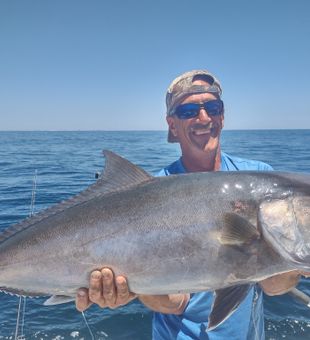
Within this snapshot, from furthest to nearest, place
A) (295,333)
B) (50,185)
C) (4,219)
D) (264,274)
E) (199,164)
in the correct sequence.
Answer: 1. (50,185)
2. (4,219)
3. (295,333)
4. (199,164)
5. (264,274)

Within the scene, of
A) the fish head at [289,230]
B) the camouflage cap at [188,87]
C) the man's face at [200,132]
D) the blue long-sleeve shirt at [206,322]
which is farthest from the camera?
the camouflage cap at [188,87]

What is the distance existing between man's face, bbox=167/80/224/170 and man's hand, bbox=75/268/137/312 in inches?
73.9

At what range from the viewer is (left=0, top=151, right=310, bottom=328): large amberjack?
10.1 feet

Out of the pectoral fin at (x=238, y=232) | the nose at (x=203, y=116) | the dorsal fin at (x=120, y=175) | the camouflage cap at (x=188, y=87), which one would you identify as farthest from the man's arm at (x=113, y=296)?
the camouflage cap at (x=188, y=87)

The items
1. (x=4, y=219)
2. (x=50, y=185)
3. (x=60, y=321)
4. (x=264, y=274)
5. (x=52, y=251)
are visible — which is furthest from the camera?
(x=50, y=185)

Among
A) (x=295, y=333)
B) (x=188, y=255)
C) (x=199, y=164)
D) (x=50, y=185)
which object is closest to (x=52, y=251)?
(x=188, y=255)

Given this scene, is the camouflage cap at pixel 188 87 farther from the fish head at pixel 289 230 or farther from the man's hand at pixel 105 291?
the man's hand at pixel 105 291

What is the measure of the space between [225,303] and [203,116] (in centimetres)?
221

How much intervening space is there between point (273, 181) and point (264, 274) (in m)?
0.81

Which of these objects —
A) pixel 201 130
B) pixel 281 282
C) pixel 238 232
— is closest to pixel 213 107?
pixel 201 130

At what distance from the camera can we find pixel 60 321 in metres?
7.59

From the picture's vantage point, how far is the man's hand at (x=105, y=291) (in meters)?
3.21

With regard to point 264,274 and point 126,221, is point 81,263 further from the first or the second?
point 264,274

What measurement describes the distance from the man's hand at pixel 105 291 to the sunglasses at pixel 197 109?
219 cm
